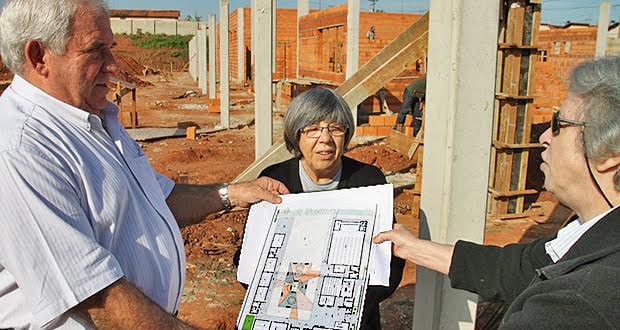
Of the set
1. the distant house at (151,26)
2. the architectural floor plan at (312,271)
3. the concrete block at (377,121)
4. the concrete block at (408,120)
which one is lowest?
the concrete block at (377,121)

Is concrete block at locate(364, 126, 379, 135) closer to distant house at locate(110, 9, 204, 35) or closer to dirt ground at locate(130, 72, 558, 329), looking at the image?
dirt ground at locate(130, 72, 558, 329)

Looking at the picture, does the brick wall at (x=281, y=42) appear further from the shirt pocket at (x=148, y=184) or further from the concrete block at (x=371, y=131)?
the shirt pocket at (x=148, y=184)

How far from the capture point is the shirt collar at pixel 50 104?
1563mm

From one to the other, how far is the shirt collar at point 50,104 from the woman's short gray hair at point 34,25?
6 centimetres

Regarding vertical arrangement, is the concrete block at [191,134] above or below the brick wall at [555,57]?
below

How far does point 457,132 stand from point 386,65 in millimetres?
1428

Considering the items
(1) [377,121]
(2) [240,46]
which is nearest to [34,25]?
(1) [377,121]

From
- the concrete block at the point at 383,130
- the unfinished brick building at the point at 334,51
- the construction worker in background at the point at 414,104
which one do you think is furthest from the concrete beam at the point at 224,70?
the construction worker in background at the point at 414,104

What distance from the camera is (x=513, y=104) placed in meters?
6.89

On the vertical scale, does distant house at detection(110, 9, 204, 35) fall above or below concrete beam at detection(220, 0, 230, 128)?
above

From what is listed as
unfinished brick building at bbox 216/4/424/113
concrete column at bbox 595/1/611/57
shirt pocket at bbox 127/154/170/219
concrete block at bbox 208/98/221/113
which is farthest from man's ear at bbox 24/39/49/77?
concrete block at bbox 208/98/221/113

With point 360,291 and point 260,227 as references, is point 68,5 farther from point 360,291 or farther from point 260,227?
point 360,291

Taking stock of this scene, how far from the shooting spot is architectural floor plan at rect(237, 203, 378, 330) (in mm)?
1833

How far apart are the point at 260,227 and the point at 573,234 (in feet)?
3.76
